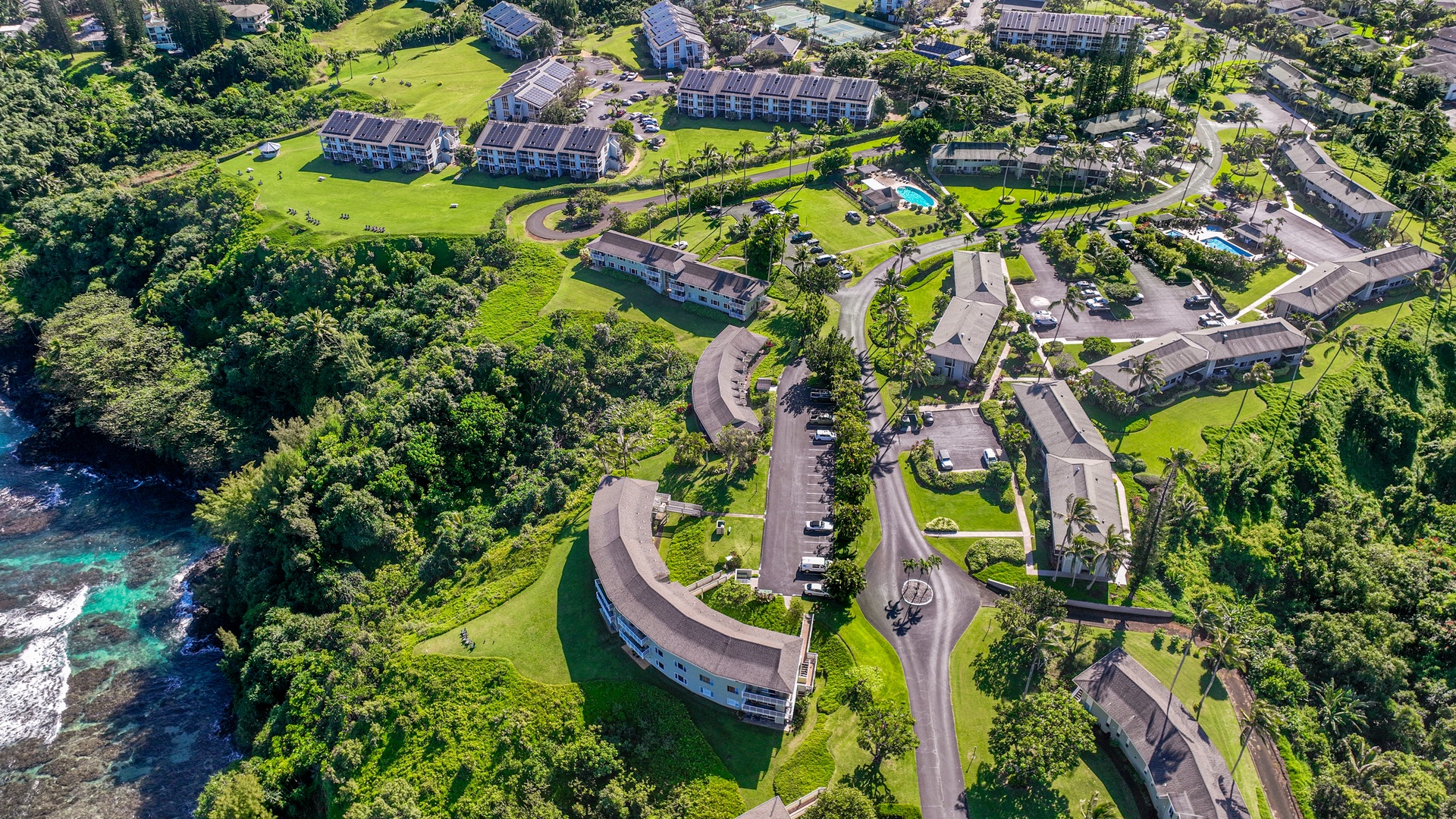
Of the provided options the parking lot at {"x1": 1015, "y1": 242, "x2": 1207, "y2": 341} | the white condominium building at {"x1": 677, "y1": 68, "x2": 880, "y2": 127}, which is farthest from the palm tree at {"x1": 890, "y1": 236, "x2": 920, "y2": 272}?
the white condominium building at {"x1": 677, "y1": 68, "x2": 880, "y2": 127}

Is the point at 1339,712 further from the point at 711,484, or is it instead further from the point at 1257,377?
the point at 711,484

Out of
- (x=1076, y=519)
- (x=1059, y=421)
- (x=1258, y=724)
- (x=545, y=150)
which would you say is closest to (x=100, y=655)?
(x=545, y=150)

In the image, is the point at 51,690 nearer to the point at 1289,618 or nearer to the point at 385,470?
the point at 385,470

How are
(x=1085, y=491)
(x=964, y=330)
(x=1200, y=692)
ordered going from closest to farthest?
(x=1200, y=692) < (x=1085, y=491) < (x=964, y=330)

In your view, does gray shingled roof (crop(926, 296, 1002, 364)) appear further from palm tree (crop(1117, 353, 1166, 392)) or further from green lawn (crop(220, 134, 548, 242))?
green lawn (crop(220, 134, 548, 242))

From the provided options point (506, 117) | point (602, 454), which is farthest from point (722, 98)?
point (602, 454)

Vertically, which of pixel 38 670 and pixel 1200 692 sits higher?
pixel 1200 692
